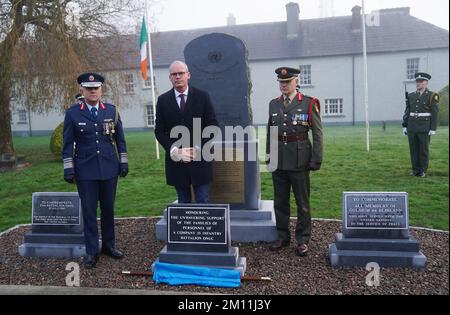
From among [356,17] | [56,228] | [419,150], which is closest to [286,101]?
[56,228]

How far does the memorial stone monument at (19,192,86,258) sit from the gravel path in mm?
135

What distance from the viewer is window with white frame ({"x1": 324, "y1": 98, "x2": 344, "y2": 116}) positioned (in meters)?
28.5

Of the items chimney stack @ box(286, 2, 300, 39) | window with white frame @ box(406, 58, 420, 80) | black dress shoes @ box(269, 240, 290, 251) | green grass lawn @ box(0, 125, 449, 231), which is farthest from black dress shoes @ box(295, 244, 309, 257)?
chimney stack @ box(286, 2, 300, 39)

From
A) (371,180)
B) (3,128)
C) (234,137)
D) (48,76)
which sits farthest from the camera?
(3,128)

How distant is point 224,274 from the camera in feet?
12.6

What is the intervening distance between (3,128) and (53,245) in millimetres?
10791

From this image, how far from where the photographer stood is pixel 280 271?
407 centimetres

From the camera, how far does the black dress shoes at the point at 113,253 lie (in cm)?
456

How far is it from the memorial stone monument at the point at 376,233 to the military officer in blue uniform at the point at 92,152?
247 cm

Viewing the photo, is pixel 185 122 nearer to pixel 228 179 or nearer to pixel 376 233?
pixel 228 179

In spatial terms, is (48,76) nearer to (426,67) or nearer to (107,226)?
(107,226)

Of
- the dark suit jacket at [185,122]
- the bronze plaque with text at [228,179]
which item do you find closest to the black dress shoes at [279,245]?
the bronze plaque with text at [228,179]

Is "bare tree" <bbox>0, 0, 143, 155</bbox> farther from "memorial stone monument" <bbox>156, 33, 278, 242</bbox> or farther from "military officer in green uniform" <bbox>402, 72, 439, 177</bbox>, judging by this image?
"military officer in green uniform" <bbox>402, 72, 439, 177</bbox>
